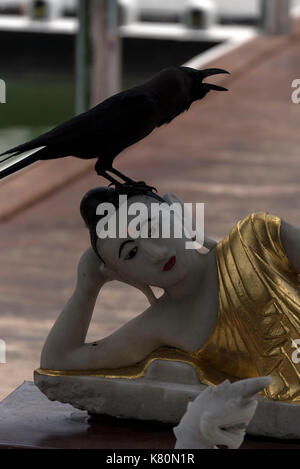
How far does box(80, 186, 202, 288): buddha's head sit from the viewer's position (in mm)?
3061

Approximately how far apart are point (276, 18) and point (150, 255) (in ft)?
28.4

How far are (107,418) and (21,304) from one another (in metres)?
1.91

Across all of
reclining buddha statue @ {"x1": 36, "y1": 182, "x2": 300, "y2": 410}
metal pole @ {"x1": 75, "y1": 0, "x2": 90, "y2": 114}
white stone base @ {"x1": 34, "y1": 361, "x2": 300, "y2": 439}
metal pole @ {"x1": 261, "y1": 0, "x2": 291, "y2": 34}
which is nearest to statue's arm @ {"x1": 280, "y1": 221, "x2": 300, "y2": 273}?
reclining buddha statue @ {"x1": 36, "y1": 182, "x2": 300, "y2": 410}

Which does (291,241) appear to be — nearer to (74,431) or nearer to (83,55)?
(74,431)

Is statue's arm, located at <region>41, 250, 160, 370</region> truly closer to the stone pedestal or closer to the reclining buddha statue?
the reclining buddha statue

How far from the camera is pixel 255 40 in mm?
10992

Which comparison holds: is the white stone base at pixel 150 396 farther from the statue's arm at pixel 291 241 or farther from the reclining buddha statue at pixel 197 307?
the statue's arm at pixel 291 241

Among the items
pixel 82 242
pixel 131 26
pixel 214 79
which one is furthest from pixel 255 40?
pixel 82 242

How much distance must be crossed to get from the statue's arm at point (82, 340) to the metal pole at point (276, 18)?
8473 mm

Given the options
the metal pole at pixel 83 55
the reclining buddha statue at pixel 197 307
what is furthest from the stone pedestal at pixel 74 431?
the metal pole at pixel 83 55

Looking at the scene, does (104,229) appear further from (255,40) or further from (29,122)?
(29,122)

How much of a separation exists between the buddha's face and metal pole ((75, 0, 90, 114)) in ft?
17.9

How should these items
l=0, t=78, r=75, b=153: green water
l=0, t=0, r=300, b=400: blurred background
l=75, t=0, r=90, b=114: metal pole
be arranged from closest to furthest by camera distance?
l=0, t=0, r=300, b=400: blurred background < l=75, t=0, r=90, b=114: metal pole < l=0, t=78, r=75, b=153: green water

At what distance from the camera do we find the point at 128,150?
770 centimetres
